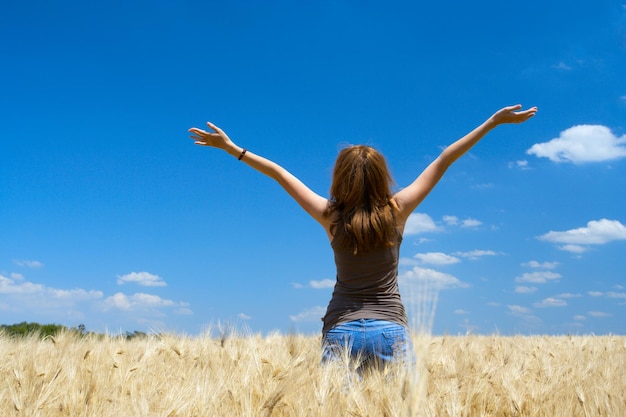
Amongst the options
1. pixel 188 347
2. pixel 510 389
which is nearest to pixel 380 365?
pixel 510 389

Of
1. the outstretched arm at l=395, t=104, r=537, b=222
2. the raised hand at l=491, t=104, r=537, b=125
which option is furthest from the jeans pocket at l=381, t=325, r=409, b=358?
the raised hand at l=491, t=104, r=537, b=125

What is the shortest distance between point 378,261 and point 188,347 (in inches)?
83.4

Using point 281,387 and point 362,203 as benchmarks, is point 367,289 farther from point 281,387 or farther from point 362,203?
point 281,387

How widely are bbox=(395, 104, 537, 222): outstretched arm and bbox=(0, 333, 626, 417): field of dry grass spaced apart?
867mm

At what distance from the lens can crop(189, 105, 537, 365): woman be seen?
289 cm

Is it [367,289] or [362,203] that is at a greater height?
[362,203]

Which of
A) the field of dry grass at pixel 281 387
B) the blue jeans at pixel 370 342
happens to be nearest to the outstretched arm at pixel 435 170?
the blue jeans at pixel 370 342

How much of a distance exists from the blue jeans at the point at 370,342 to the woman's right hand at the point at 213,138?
1.57 meters

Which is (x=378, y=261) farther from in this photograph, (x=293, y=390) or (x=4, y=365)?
(x=4, y=365)

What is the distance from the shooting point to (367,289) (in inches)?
119

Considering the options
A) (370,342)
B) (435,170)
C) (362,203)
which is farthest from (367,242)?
Result: (435,170)

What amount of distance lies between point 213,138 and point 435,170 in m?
1.54

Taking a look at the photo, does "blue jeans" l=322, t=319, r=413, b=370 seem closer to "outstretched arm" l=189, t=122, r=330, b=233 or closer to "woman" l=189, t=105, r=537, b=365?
"woman" l=189, t=105, r=537, b=365

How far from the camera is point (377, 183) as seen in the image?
10.2ft
